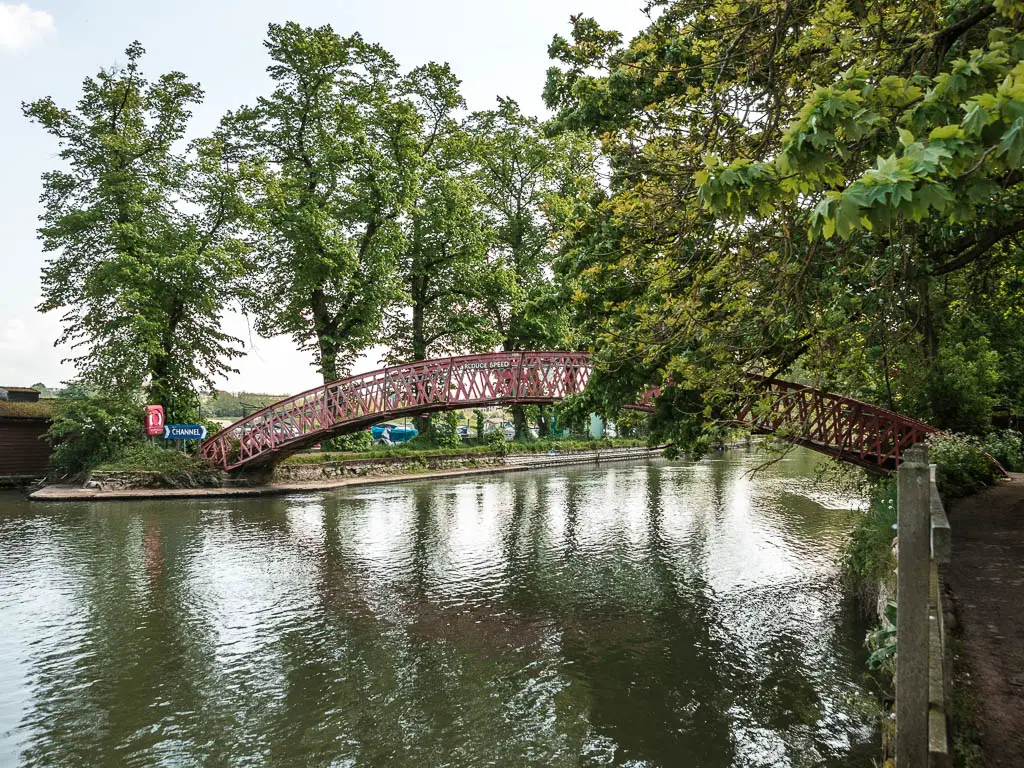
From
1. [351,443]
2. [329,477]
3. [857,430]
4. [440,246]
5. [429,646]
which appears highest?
[440,246]

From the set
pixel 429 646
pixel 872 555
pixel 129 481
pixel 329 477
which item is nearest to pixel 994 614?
pixel 872 555

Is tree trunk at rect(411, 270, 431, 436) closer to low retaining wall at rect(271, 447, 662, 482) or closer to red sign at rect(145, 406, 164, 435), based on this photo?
low retaining wall at rect(271, 447, 662, 482)

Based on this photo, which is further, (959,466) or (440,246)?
(440,246)

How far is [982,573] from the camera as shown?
713 cm

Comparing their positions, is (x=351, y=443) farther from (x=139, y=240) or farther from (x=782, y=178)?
(x=782, y=178)

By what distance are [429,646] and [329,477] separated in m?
20.1

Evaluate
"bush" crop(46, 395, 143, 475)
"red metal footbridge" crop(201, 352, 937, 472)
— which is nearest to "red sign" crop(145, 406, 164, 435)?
"bush" crop(46, 395, 143, 475)

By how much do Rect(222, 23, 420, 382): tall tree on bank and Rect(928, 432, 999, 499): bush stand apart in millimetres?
21970

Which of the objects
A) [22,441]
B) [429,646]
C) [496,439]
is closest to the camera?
[429,646]

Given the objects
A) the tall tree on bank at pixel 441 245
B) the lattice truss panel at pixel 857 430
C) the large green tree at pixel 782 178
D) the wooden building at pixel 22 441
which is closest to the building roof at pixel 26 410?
the wooden building at pixel 22 441

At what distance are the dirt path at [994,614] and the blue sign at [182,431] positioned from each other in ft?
78.1

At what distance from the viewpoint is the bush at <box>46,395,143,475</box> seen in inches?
942

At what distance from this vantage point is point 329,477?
27.7 m

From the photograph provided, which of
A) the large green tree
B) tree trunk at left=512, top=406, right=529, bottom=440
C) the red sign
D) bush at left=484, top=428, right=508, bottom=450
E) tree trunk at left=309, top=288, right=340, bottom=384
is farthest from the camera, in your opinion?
tree trunk at left=512, top=406, right=529, bottom=440
